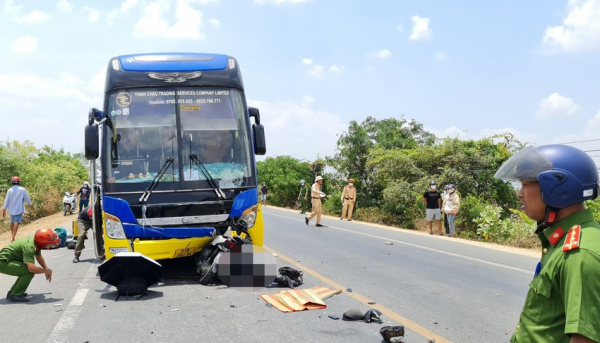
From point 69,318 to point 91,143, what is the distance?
2.69 m

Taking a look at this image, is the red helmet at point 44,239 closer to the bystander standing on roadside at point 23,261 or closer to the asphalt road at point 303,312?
the bystander standing on roadside at point 23,261

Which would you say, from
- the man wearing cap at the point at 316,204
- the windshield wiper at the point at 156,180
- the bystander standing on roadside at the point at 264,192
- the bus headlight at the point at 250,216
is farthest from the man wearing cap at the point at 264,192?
the windshield wiper at the point at 156,180

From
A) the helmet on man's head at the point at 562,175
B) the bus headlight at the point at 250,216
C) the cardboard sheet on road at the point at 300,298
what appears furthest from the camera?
the bus headlight at the point at 250,216

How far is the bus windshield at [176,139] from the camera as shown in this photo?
25.8ft

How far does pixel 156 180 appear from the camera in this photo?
7754 millimetres

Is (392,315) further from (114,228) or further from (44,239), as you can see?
(44,239)

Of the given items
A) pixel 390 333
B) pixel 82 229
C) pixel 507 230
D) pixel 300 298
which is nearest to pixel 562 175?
pixel 390 333

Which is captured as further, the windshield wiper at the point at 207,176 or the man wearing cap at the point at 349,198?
the man wearing cap at the point at 349,198

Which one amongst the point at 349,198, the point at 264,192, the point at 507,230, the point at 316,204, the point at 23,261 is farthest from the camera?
the point at 264,192

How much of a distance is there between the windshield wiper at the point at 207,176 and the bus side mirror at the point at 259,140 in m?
0.95

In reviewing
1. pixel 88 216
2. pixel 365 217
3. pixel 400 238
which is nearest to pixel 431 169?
pixel 365 217

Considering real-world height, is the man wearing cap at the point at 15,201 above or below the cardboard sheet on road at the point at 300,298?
above

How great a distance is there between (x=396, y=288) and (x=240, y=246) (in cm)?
235

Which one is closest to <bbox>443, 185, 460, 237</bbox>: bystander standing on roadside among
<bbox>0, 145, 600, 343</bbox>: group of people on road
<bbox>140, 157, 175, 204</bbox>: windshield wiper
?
<bbox>140, 157, 175, 204</bbox>: windshield wiper
